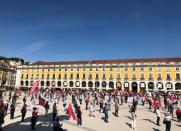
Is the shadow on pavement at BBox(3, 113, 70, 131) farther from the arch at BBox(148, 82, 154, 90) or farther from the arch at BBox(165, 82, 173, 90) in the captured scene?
the arch at BBox(165, 82, 173, 90)

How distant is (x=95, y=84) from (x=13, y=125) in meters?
66.4

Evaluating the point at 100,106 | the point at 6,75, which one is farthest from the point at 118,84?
the point at 100,106

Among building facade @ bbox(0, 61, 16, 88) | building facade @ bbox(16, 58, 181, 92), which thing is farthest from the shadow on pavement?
building facade @ bbox(0, 61, 16, 88)

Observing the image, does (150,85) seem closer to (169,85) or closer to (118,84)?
(169,85)

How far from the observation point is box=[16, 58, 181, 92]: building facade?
74000mm

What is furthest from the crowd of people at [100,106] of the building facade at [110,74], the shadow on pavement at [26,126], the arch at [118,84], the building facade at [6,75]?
the building facade at [6,75]

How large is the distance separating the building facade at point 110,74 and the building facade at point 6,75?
20.5 ft

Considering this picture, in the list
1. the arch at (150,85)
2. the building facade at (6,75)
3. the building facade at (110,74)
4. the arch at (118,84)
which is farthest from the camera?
the building facade at (6,75)

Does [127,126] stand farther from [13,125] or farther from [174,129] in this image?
[13,125]

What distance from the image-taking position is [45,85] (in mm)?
89688

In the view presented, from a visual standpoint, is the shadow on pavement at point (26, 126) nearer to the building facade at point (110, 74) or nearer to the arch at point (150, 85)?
the building facade at point (110, 74)

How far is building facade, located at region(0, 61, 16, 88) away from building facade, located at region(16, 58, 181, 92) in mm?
6247

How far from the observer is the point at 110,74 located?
265 ft

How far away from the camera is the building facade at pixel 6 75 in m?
93.9
